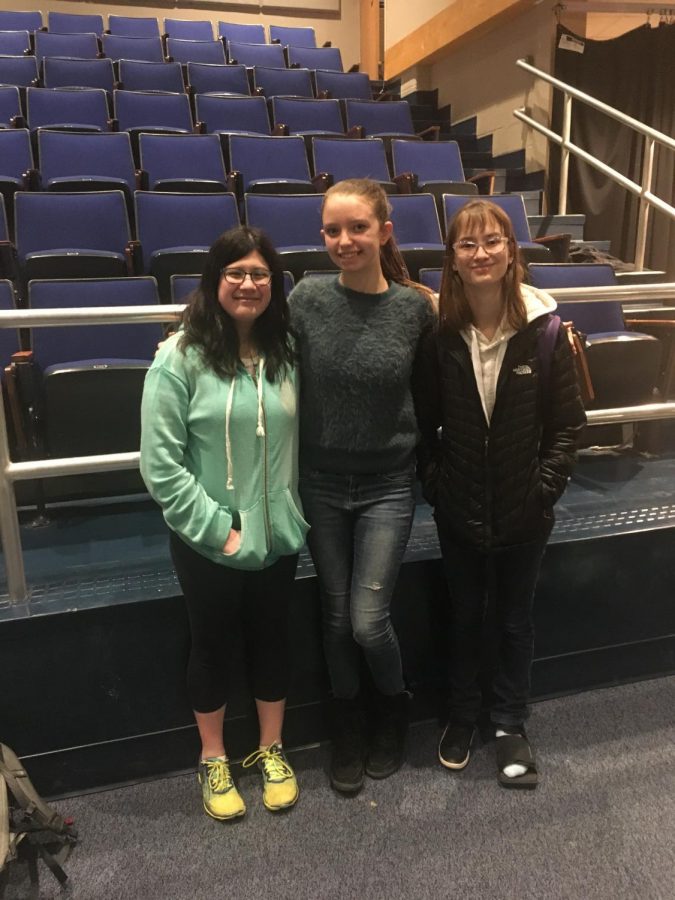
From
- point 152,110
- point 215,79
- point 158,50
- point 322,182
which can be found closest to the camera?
point 322,182

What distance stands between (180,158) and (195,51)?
9.56ft

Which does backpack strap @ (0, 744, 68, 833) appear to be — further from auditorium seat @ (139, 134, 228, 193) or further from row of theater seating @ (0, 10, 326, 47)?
row of theater seating @ (0, 10, 326, 47)

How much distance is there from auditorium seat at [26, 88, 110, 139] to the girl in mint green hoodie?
3.46 meters

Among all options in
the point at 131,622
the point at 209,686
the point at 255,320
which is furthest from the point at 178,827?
the point at 255,320

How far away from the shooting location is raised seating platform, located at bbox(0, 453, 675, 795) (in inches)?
51.0

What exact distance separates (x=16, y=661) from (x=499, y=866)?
3.25ft

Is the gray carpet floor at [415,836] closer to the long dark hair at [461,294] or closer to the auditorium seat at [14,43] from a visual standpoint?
the long dark hair at [461,294]

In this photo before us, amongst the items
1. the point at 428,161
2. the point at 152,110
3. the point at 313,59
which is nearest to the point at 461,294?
the point at 428,161

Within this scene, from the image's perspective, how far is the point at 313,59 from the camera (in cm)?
621

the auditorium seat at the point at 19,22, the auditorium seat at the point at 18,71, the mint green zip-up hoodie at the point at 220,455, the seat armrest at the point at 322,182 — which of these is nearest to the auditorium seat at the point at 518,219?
the seat armrest at the point at 322,182

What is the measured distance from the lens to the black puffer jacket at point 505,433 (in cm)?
120

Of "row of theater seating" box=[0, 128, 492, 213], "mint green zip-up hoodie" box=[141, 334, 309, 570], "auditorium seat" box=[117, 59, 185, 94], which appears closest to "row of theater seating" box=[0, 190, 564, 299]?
"row of theater seating" box=[0, 128, 492, 213]

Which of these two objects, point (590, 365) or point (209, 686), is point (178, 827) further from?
point (590, 365)

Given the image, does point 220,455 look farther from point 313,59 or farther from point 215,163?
point 313,59
